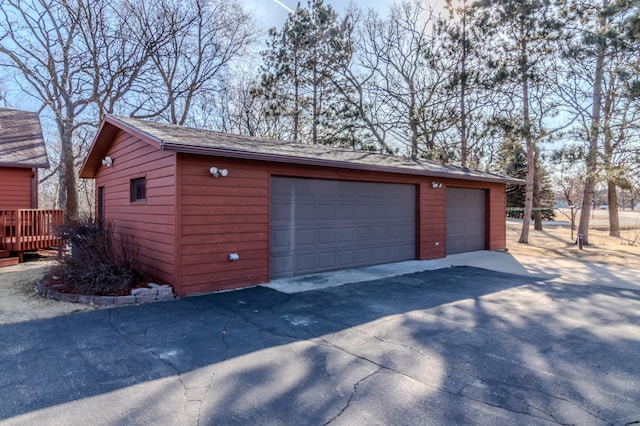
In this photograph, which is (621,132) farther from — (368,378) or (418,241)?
(368,378)

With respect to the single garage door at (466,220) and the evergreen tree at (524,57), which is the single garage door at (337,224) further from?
the evergreen tree at (524,57)

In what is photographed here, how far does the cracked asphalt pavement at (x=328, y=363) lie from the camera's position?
7.87ft

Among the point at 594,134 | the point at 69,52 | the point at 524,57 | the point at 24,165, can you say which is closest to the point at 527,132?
the point at 594,134

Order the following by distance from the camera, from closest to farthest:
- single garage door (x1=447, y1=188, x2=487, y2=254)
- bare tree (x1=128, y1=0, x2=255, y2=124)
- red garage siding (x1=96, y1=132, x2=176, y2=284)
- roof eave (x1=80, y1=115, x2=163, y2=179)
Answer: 1. red garage siding (x1=96, y1=132, x2=176, y2=284)
2. roof eave (x1=80, y1=115, x2=163, y2=179)
3. single garage door (x1=447, y1=188, x2=487, y2=254)
4. bare tree (x1=128, y1=0, x2=255, y2=124)

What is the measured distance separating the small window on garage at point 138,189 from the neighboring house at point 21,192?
130 inches

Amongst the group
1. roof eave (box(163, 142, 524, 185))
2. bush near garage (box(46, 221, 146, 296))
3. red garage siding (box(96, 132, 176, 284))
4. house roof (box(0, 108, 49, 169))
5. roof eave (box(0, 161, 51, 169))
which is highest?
house roof (box(0, 108, 49, 169))

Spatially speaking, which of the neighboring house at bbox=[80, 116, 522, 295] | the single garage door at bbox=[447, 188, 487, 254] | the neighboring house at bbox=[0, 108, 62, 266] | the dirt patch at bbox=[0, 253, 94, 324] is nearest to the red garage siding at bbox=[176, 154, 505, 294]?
the neighboring house at bbox=[80, 116, 522, 295]

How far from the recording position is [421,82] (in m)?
17.2

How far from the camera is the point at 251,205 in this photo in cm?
612

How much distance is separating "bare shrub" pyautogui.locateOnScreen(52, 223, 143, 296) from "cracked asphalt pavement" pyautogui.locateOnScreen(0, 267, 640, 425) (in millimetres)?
856

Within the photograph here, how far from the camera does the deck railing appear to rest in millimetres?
8484

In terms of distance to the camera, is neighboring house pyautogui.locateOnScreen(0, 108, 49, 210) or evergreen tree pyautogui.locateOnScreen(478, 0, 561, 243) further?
evergreen tree pyautogui.locateOnScreen(478, 0, 561, 243)

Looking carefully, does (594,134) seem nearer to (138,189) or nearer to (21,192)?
(138,189)

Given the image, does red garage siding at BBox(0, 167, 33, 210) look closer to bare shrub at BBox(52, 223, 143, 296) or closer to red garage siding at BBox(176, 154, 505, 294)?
bare shrub at BBox(52, 223, 143, 296)
